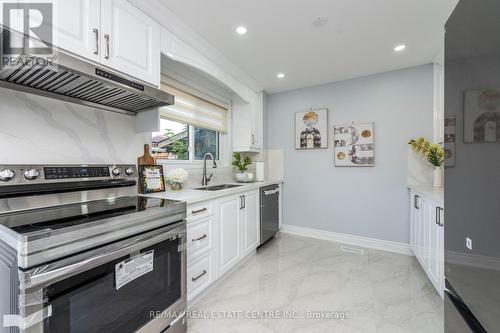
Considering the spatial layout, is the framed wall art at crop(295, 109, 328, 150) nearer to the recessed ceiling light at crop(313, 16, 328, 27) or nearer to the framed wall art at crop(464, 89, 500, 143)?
the recessed ceiling light at crop(313, 16, 328, 27)

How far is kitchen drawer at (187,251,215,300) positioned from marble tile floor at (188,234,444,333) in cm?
15

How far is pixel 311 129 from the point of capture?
10.9 feet

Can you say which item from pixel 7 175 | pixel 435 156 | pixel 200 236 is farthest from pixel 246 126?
pixel 7 175

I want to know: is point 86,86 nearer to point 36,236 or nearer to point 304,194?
point 36,236

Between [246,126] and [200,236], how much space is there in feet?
6.16

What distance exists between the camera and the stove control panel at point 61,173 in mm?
1137

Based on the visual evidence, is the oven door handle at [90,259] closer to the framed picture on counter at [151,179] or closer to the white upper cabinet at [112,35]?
the framed picture on counter at [151,179]

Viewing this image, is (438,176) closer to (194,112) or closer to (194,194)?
(194,194)

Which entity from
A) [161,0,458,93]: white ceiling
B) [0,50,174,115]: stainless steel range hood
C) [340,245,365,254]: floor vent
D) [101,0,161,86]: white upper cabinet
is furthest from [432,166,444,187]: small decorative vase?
[101,0,161,86]: white upper cabinet

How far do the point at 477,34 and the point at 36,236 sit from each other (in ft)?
5.07

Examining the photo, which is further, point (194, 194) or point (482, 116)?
point (194, 194)

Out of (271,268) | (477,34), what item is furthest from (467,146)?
(271,268)

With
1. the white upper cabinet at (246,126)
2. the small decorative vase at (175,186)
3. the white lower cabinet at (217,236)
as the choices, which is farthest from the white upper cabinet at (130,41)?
the white upper cabinet at (246,126)

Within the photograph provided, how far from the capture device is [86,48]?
122 centimetres
